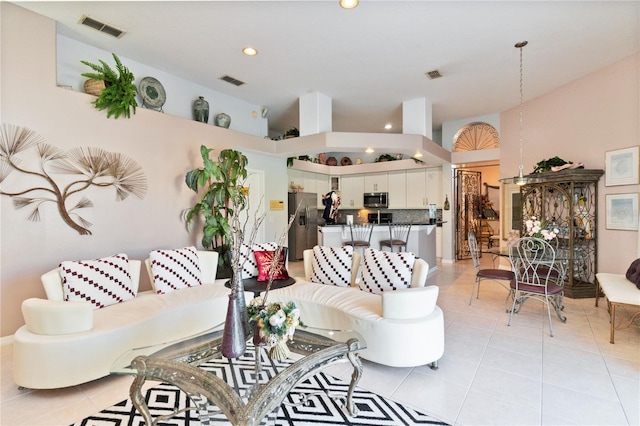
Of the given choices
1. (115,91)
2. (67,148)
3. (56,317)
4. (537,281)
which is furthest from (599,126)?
(67,148)

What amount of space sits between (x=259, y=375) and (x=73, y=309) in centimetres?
148

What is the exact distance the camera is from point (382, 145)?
16.4 feet

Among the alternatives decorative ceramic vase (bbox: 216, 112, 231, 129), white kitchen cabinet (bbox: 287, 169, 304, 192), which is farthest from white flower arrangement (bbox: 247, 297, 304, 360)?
white kitchen cabinet (bbox: 287, 169, 304, 192)

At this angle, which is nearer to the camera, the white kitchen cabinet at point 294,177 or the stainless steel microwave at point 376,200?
the white kitchen cabinet at point 294,177

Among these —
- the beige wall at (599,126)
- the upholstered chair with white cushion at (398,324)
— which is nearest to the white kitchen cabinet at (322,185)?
the beige wall at (599,126)

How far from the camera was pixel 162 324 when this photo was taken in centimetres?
261

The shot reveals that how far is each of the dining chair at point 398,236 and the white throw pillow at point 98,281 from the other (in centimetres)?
388

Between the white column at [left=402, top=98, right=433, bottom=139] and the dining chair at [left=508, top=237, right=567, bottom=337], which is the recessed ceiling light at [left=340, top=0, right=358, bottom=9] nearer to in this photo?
the white column at [left=402, top=98, right=433, bottom=139]

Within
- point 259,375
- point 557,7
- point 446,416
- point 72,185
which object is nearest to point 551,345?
point 446,416

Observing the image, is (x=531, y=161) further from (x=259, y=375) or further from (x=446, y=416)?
(x=259, y=375)

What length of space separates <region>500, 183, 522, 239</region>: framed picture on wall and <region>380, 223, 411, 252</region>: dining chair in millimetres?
2547

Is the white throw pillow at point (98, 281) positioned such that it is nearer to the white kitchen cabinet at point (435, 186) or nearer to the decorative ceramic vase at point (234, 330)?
the decorative ceramic vase at point (234, 330)

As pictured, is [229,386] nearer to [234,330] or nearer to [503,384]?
[234,330]

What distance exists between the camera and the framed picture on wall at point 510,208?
6.08 metres
